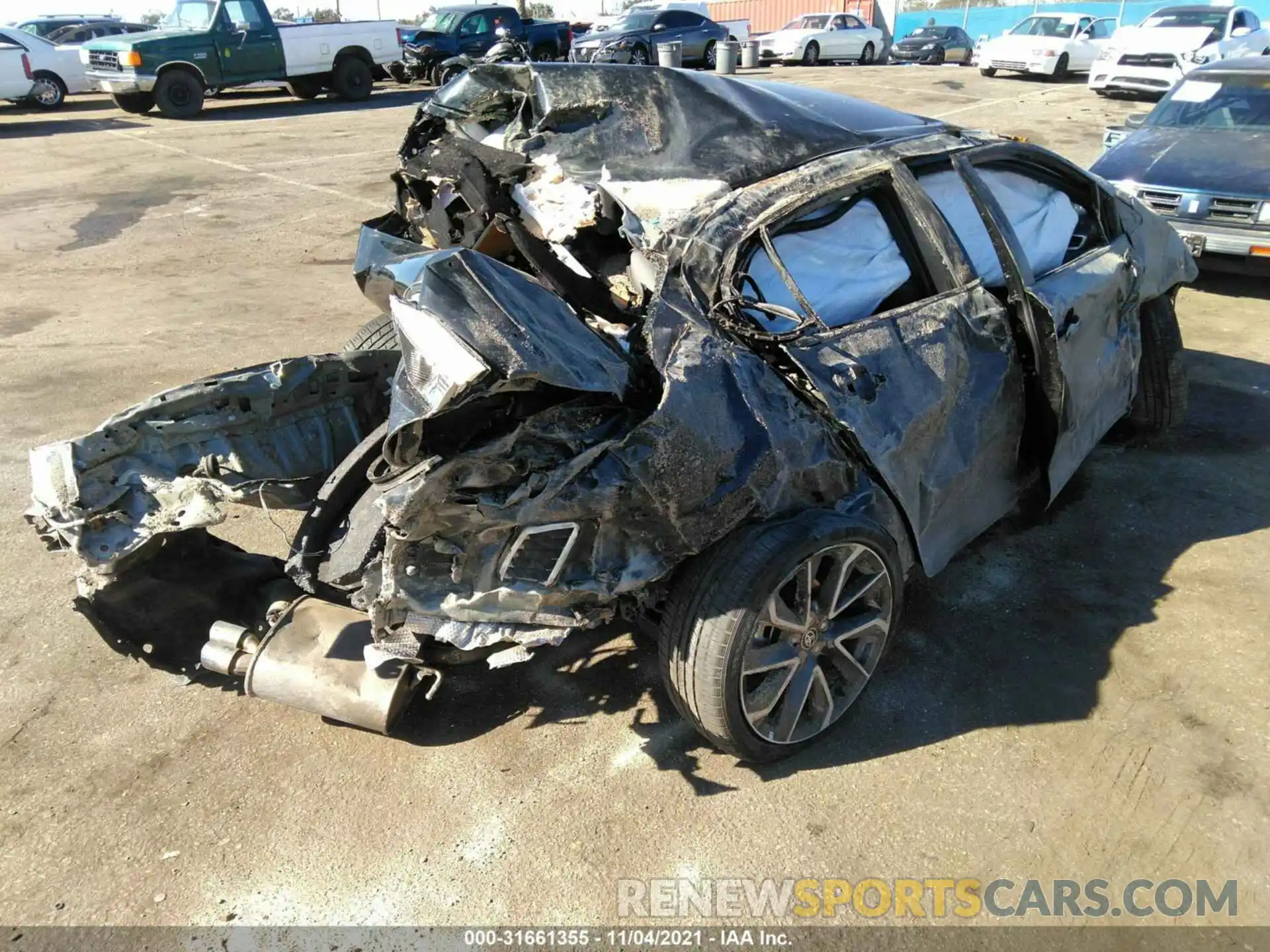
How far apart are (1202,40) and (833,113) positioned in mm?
17852

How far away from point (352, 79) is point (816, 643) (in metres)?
20.1

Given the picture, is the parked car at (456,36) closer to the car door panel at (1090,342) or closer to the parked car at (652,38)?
the parked car at (652,38)

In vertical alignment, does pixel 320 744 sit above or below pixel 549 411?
below

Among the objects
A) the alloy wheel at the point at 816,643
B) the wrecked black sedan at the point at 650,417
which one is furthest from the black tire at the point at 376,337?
the alloy wheel at the point at 816,643

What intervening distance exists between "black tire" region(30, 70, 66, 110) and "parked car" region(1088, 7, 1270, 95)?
817 inches

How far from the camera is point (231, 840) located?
2533 mm

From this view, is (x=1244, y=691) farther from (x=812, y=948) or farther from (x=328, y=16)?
(x=328, y=16)

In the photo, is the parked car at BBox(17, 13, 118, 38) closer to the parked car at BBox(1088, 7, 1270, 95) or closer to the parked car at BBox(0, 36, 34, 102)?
the parked car at BBox(0, 36, 34, 102)

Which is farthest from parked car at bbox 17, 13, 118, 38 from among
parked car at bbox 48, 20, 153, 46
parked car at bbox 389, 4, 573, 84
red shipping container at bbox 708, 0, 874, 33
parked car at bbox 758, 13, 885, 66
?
red shipping container at bbox 708, 0, 874, 33

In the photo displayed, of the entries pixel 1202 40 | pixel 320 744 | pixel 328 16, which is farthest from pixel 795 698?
pixel 328 16

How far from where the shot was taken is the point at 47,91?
1738 centimetres

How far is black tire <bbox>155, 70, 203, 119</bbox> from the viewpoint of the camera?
53.3ft

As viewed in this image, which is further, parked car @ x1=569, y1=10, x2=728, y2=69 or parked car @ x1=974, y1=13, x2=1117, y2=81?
parked car @ x1=569, y1=10, x2=728, y2=69

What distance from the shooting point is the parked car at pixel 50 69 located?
16.9 meters
